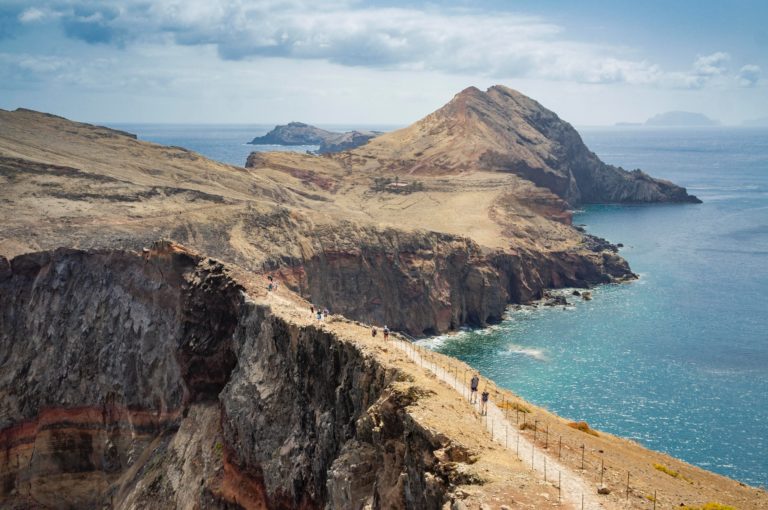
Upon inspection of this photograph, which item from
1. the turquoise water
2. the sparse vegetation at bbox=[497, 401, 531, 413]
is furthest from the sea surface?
the sparse vegetation at bbox=[497, 401, 531, 413]

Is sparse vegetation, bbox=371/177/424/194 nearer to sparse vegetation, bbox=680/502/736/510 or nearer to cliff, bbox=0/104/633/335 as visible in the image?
cliff, bbox=0/104/633/335

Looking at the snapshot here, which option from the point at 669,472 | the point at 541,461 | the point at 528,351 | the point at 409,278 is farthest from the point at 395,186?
the point at 541,461

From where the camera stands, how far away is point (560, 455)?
3266 cm

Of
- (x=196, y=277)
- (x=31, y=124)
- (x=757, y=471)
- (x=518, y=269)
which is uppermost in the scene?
(x=31, y=124)

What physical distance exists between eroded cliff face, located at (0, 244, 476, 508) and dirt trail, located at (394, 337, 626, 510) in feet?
13.9

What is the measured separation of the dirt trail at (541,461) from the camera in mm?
27812

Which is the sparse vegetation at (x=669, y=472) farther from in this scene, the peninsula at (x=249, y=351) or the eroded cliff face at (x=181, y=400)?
the eroded cliff face at (x=181, y=400)

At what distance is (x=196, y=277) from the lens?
61844mm

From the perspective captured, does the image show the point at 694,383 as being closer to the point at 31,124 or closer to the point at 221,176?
the point at 221,176

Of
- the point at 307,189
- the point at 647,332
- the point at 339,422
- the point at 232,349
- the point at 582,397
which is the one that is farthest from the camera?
the point at 307,189

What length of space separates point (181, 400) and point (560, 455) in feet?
124

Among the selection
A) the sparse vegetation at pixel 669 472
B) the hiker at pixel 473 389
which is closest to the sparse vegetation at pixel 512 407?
the hiker at pixel 473 389

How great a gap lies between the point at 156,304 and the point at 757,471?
58.0 metres

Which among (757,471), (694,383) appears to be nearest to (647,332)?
(694,383)
